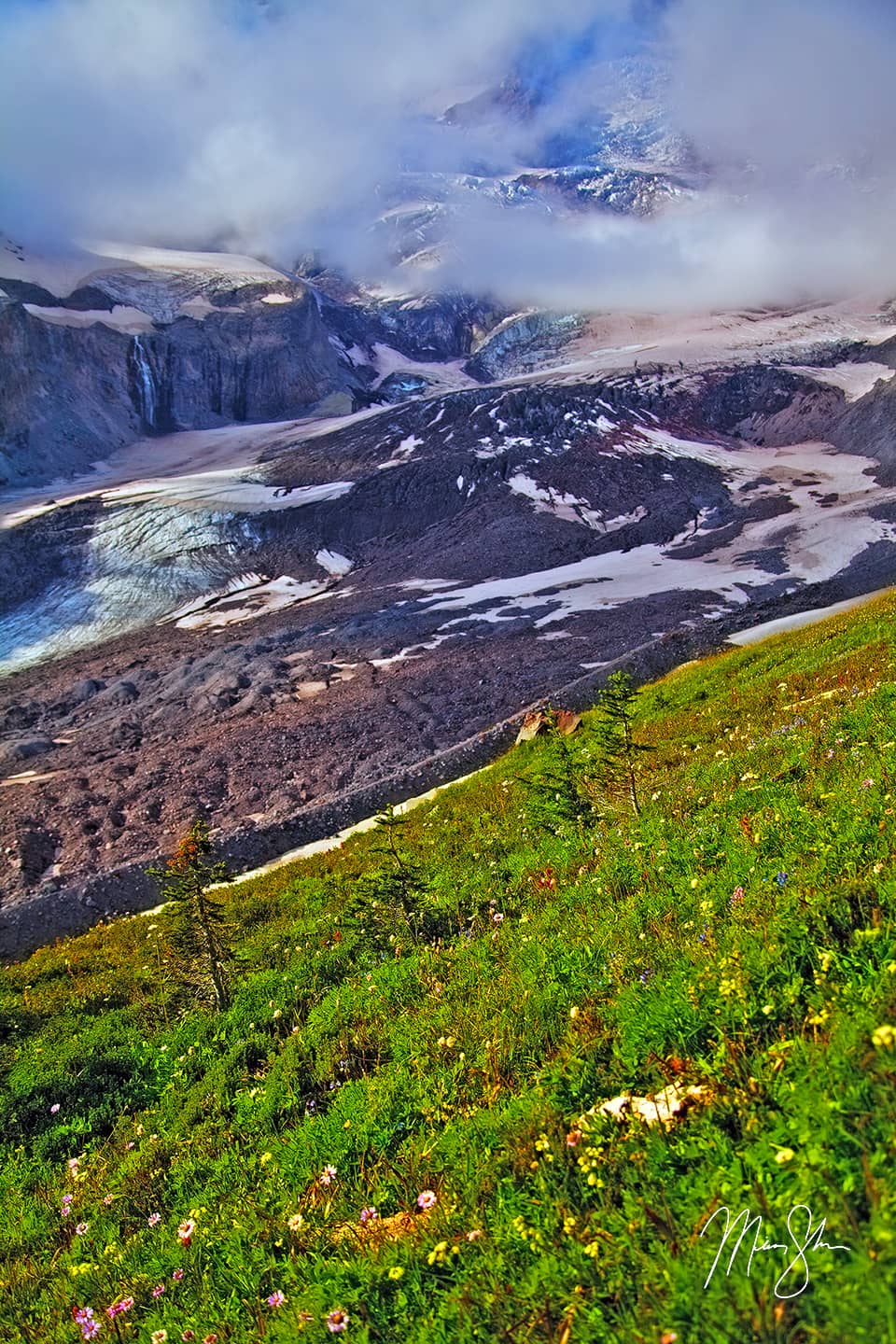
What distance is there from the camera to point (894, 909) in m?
4.04

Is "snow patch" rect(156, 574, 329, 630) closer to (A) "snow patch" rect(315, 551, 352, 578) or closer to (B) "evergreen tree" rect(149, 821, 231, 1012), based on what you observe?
→ (A) "snow patch" rect(315, 551, 352, 578)

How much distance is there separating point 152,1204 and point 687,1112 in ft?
14.0

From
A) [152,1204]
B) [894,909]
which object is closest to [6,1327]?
[152,1204]

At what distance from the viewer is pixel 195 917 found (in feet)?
31.4

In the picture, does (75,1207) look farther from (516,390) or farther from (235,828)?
(516,390)

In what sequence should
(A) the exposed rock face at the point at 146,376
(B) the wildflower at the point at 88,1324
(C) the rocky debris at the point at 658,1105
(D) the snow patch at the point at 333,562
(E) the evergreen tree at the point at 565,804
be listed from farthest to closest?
(A) the exposed rock face at the point at 146,376, (D) the snow patch at the point at 333,562, (E) the evergreen tree at the point at 565,804, (B) the wildflower at the point at 88,1324, (C) the rocky debris at the point at 658,1105

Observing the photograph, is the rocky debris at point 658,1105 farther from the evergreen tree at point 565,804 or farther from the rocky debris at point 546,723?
the rocky debris at point 546,723

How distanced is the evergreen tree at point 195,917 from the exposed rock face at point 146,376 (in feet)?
402

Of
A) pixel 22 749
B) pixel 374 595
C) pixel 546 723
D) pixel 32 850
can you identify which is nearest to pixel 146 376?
pixel 374 595

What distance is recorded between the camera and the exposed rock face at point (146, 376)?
117 meters

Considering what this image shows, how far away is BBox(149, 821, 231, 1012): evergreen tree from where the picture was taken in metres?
9.25

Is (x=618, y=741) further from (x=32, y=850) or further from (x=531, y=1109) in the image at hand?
(x=32, y=850)
